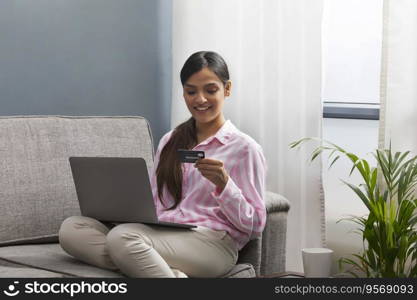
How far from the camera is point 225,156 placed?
263 cm

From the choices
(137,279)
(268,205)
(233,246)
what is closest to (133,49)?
(268,205)

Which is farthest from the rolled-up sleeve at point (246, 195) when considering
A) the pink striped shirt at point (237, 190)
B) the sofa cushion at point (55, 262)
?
the sofa cushion at point (55, 262)

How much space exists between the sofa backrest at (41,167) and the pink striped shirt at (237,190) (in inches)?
16.9

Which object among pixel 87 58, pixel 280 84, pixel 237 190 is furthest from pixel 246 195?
pixel 87 58

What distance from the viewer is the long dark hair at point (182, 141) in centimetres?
269

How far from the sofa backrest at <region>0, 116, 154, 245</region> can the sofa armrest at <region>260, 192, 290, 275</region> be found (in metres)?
0.61

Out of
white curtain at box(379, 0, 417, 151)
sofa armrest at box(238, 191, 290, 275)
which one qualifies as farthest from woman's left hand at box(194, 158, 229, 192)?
white curtain at box(379, 0, 417, 151)

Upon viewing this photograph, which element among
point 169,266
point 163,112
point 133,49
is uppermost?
point 133,49

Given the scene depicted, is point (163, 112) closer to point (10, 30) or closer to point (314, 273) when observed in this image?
point (10, 30)

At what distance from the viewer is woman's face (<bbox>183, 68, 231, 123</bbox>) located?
2678mm

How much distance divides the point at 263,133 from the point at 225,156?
39.3 inches

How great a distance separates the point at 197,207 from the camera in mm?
2617

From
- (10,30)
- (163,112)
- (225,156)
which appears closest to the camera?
(225,156)

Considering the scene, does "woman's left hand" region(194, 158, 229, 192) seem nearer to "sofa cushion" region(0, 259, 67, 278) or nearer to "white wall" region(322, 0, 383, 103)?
"sofa cushion" region(0, 259, 67, 278)
